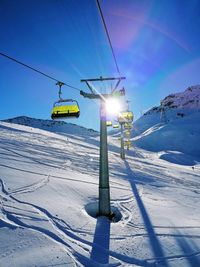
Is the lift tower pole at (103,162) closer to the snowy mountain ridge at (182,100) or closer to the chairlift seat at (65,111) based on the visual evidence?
the chairlift seat at (65,111)

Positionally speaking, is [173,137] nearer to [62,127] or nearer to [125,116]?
[125,116]

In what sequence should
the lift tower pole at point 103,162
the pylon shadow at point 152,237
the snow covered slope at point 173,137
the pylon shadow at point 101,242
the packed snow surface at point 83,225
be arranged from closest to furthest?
the packed snow surface at point 83,225 < the pylon shadow at point 101,242 < the pylon shadow at point 152,237 < the lift tower pole at point 103,162 < the snow covered slope at point 173,137

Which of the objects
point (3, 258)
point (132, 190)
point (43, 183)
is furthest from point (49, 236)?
point (132, 190)

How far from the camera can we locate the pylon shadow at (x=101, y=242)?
6.05 metres

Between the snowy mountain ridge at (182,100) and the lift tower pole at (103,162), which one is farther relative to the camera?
the snowy mountain ridge at (182,100)

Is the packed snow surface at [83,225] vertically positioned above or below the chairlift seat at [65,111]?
below

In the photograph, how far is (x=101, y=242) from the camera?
22.5 ft

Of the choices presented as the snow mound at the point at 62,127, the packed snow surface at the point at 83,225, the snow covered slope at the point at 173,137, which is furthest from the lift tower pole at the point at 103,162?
the snow mound at the point at 62,127

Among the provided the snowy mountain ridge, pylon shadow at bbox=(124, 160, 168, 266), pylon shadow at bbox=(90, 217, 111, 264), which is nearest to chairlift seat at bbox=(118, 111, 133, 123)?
pylon shadow at bbox=(124, 160, 168, 266)

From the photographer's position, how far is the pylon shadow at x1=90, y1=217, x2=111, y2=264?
19.8 ft

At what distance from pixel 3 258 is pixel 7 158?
9.85 m

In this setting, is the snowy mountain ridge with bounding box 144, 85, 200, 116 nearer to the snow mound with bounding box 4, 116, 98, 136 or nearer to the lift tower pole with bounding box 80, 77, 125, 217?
the snow mound with bounding box 4, 116, 98, 136

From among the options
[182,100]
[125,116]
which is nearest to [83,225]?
[125,116]

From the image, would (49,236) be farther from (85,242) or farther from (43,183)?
(43,183)
